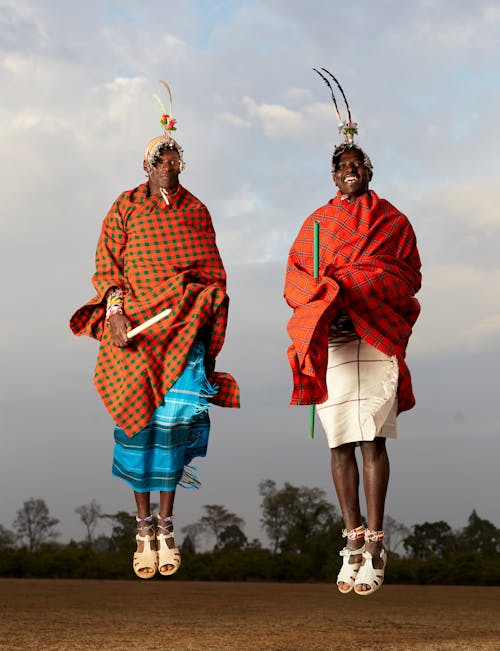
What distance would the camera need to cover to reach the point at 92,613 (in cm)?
1197

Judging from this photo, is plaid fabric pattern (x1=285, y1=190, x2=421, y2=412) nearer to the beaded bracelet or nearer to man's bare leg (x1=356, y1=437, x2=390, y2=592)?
man's bare leg (x1=356, y1=437, x2=390, y2=592)

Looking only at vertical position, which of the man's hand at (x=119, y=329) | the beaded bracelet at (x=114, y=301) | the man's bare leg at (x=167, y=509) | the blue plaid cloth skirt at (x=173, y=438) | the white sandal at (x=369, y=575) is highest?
the beaded bracelet at (x=114, y=301)

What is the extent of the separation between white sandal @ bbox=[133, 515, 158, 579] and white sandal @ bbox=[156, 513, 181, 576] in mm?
43

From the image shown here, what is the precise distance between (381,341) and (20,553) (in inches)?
486

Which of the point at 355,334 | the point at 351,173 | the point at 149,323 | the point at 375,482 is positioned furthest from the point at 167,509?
the point at 351,173

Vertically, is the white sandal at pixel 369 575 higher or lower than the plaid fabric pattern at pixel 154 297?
lower

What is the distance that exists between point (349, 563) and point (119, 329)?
7.22 ft

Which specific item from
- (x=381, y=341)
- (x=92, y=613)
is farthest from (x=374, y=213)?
(x=92, y=613)

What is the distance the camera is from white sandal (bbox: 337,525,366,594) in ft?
18.4

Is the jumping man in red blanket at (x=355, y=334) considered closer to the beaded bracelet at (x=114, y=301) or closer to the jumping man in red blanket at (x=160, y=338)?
the jumping man in red blanket at (x=160, y=338)

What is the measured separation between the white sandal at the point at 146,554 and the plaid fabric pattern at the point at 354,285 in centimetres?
133

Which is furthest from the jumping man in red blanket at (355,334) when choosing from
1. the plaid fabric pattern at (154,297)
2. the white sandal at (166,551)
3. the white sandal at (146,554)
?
the white sandal at (146,554)

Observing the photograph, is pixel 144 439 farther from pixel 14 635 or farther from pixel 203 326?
pixel 14 635

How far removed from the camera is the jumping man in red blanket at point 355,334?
225 inches
